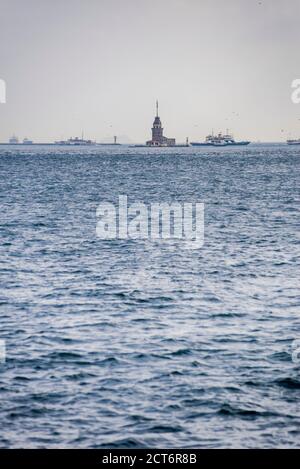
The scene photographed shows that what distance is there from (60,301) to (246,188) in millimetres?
77817

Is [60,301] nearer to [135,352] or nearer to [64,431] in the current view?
[135,352]

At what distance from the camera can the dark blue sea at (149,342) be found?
68.2ft

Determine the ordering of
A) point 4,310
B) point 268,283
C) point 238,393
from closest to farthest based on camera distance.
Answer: point 238,393
point 4,310
point 268,283

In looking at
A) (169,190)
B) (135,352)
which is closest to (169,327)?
(135,352)

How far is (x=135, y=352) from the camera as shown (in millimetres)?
26625

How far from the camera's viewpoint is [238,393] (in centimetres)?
2302

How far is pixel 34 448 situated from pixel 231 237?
35.9 m

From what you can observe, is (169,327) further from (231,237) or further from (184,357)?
(231,237)

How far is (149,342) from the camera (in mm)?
27719

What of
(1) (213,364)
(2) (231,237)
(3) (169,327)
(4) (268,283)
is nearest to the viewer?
(1) (213,364)

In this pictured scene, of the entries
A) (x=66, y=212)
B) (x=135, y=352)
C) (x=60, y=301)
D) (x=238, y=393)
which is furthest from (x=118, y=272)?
(x=66, y=212)

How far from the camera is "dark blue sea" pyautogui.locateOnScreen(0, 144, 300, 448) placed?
2078 cm

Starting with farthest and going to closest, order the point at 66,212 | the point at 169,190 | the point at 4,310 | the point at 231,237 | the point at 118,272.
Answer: the point at 169,190 → the point at 66,212 → the point at 231,237 → the point at 118,272 → the point at 4,310

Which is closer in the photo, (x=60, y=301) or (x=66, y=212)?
(x=60, y=301)
